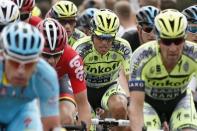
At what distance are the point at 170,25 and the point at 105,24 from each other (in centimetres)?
366

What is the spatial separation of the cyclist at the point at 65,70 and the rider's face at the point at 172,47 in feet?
4.18

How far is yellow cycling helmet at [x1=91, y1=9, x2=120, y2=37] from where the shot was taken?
49.6 ft

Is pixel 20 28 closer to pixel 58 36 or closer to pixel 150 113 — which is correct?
pixel 58 36

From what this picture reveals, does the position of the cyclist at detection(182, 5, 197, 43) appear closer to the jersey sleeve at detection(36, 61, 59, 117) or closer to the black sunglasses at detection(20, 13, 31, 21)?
the black sunglasses at detection(20, 13, 31, 21)

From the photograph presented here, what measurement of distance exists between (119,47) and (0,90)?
20.0 feet

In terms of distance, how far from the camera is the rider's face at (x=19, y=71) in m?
9.20

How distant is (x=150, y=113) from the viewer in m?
12.3

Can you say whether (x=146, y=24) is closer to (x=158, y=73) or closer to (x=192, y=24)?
(x=192, y=24)

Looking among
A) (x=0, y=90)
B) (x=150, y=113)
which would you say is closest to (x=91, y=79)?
(x=150, y=113)

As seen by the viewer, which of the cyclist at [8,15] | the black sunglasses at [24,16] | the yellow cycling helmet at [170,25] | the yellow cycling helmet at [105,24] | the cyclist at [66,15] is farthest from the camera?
the cyclist at [66,15]

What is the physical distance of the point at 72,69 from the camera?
1251cm

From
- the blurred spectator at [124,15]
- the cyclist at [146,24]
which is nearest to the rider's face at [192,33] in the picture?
the cyclist at [146,24]

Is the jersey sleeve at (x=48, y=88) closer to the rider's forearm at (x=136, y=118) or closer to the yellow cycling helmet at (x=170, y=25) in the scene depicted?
the rider's forearm at (x=136, y=118)

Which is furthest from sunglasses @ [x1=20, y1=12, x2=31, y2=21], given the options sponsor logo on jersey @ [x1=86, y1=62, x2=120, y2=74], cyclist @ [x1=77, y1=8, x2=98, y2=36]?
cyclist @ [x1=77, y1=8, x2=98, y2=36]
